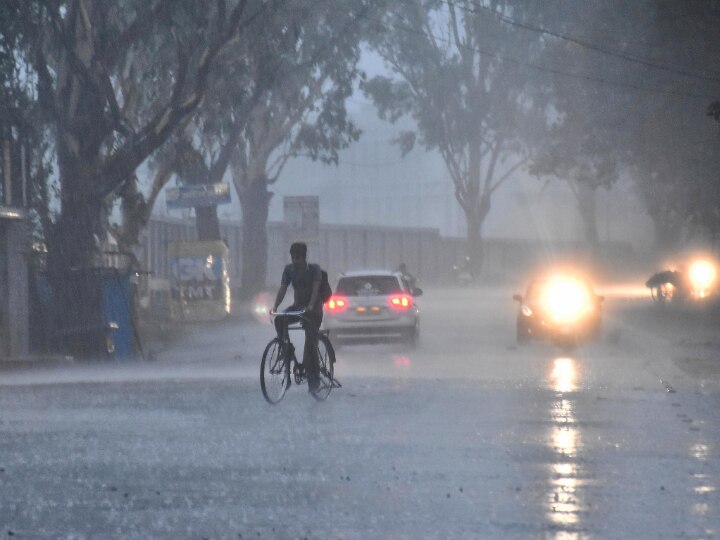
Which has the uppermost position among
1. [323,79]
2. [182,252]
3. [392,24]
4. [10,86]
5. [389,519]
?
[392,24]

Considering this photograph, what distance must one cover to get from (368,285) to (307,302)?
32.6 feet

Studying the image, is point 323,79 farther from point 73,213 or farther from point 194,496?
point 194,496

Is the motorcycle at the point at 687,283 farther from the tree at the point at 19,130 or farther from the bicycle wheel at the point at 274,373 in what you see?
the bicycle wheel at the point at 274,373

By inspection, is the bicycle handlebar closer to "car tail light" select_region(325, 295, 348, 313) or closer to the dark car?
"car tail light" select_region(325, 295, 348, 313)

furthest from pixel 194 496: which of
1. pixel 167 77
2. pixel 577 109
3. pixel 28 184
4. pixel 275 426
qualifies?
pixel 577 109

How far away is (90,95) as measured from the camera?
25.4m

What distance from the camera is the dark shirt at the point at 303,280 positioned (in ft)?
53.0

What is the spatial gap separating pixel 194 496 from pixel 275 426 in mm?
4158

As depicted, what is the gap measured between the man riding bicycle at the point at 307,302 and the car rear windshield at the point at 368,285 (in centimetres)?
974

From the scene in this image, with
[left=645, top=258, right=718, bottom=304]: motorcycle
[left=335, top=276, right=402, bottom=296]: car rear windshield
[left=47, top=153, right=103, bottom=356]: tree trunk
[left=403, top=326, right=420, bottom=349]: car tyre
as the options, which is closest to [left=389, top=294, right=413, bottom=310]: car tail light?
[left=335, top=276, right=402, bottom=296]: car rear windshield

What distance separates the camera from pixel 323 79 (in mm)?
43719

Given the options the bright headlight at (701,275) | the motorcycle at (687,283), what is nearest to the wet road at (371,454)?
the motorcycle at (687,283)

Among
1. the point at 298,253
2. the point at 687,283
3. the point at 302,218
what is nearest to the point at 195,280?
the point at 302,218

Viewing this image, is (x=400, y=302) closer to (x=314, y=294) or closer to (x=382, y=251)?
(x=314, y=294)
